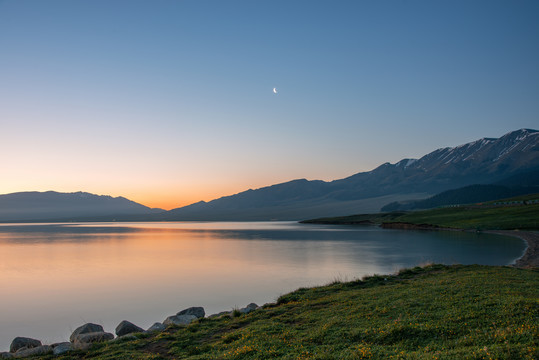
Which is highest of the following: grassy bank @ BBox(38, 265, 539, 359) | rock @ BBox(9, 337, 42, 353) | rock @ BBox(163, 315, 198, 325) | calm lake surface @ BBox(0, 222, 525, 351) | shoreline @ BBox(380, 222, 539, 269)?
grassy bank @ BBox(38, 265, 539, 359)

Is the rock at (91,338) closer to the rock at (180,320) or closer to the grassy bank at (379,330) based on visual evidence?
the grassy bank at (379,330)

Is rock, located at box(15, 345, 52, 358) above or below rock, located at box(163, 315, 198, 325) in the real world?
above

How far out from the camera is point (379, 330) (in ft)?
38.2

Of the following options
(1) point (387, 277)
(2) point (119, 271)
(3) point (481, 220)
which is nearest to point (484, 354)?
(1) point (387, 277)

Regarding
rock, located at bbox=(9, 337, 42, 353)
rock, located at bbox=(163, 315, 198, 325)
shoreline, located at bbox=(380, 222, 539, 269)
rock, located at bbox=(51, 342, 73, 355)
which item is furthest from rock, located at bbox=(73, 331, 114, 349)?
shoreline, located at bbox=(380, 222, 539, 269)

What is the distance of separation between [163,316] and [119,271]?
773 inches

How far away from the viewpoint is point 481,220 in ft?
304

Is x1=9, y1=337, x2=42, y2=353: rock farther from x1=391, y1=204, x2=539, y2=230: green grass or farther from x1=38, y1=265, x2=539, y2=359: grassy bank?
x1=391, y1=204, x2=539, y2=230: green grass

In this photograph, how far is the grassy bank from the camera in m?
9.61

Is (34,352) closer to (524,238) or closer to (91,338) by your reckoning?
(91,338)

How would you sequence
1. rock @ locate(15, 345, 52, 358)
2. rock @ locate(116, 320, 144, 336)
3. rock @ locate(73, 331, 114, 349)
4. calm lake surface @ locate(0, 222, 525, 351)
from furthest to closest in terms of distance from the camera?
calm lake surface @ locate(0, 222, 525, 351)
rock @ locate(116, 320, 144, 336)
rock @ locate(73, 331, 114, 349)
rock @ locate(15, 345, 52, 358)

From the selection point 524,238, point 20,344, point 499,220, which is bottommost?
point 524,238

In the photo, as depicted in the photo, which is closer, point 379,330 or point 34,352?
point 379,330

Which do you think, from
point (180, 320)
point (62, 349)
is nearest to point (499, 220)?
point (180, 320)
